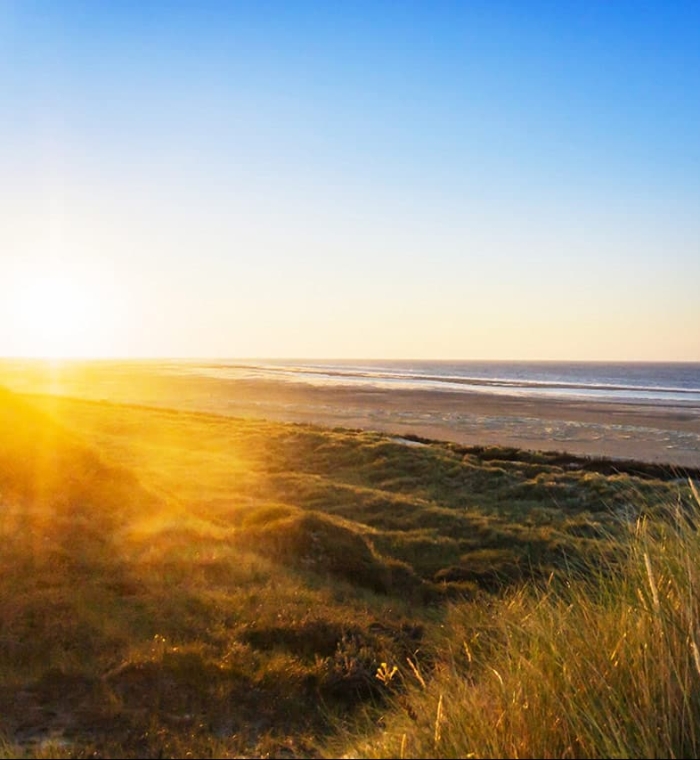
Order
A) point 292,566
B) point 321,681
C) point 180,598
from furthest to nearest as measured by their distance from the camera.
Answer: point 292,566, point 180,598, point 321,681

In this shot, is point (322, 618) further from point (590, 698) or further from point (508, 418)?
point (508, 418)

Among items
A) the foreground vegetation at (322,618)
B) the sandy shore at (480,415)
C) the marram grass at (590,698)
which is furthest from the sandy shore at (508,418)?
the marram grass at (590,698)

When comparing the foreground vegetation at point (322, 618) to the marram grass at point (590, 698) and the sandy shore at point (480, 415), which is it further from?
the sandy shore at point (480, 415)

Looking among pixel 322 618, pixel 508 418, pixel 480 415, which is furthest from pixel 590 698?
pixel 480 415

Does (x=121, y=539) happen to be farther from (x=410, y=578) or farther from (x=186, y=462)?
(x=186, y=462)

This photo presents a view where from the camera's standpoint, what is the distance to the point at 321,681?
8.37 metres

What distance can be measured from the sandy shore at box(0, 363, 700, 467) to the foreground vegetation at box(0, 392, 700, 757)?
19362 millimetres

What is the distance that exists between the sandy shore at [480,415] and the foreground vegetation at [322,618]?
762 inches

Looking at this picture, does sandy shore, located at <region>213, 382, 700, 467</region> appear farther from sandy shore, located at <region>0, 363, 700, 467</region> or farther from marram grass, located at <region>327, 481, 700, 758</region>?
marram grass, located at <region>327, 481, 700, 758</region>

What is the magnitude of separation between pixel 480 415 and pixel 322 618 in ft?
172

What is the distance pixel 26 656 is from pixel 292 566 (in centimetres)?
Result: 600

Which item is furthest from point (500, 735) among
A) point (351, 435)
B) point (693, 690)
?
point (351, 435)

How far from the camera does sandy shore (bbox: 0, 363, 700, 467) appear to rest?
43062mm

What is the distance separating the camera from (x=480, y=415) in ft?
201
